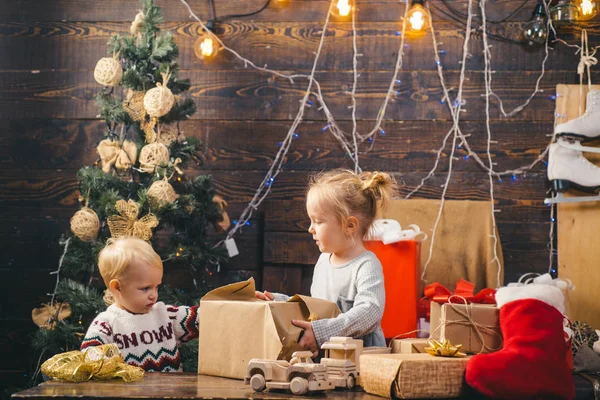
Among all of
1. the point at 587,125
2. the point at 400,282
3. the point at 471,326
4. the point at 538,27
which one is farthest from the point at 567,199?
the point at 471,326

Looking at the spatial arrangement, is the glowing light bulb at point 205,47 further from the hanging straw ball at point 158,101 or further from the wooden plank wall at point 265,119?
the hanging straw ball at point 158,101

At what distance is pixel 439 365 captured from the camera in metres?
1.50

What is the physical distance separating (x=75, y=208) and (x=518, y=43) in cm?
229

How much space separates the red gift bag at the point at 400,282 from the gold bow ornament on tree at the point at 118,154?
1078mm

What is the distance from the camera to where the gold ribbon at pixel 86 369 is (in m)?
1.63

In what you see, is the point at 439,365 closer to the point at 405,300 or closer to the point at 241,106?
the point at 405,300

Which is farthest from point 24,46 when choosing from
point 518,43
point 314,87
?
point 518,43

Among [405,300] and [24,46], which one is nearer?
[405,300]

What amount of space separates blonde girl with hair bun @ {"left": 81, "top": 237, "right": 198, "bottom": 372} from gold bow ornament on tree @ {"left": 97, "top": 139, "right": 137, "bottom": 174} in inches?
33.6

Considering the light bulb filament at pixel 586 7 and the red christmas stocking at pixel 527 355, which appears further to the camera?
the light bulb filament at pixel 586 7

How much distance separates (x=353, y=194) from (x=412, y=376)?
33.6 inches

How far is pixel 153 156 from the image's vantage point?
300 centimetres

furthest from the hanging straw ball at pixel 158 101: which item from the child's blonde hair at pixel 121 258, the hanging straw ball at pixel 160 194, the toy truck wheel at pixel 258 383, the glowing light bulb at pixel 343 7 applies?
the toy truck wheel at pixel 258 383

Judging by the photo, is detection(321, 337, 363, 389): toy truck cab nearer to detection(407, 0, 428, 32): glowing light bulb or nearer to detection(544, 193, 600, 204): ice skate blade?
detection(544, 193, 600, 204): ice skate blade
